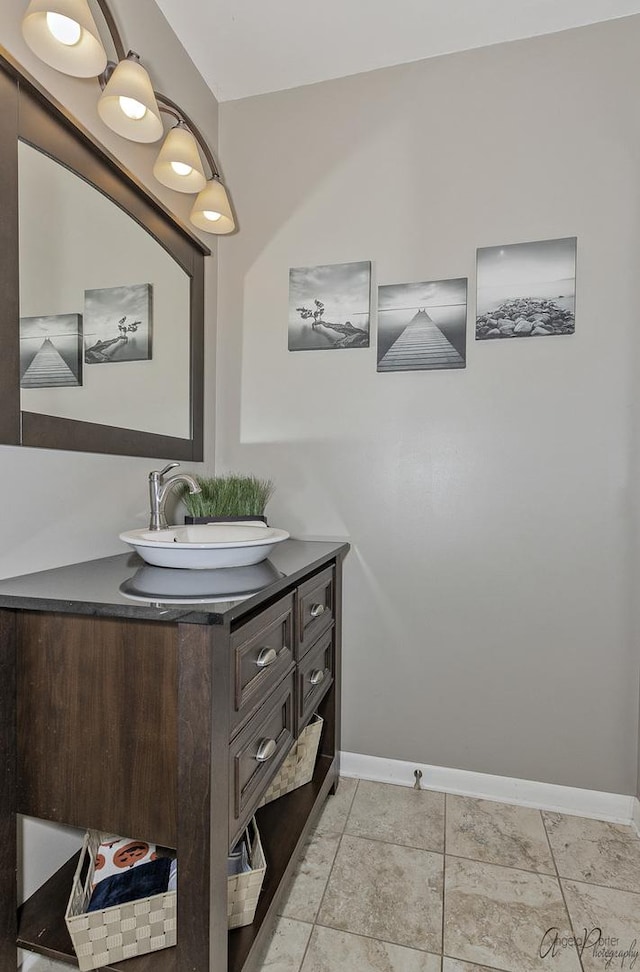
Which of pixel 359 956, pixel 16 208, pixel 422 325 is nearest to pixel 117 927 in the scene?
pixel 359 956

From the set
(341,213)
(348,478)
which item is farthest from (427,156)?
(348,478)

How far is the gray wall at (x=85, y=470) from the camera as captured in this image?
3.59 ft

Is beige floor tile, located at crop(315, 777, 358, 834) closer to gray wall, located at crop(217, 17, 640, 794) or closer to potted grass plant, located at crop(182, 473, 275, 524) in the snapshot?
gray wall, located at crop(217, 17, 640, 794)

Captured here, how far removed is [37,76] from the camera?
1138mm

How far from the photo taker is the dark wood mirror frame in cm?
106

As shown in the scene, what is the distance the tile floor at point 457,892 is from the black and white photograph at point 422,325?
1526 millimetres

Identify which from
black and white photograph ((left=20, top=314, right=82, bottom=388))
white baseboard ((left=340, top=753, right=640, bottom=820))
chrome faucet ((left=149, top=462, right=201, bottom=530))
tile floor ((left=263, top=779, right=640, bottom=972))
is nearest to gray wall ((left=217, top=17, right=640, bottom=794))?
white baseboard ((left=340, top=753, right=640, bottom=820))

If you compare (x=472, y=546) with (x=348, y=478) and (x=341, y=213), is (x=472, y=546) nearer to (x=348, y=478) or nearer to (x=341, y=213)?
(x=348, y=478)

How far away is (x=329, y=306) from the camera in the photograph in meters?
1.91

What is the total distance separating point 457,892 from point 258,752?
2.53 ft

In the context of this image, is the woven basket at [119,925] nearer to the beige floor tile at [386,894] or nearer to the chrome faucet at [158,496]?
the beige floor tile at [386,894]

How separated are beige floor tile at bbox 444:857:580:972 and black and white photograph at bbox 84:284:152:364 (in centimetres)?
171

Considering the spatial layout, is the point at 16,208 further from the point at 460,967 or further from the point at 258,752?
the point at 460,967

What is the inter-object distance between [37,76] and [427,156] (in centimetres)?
126
